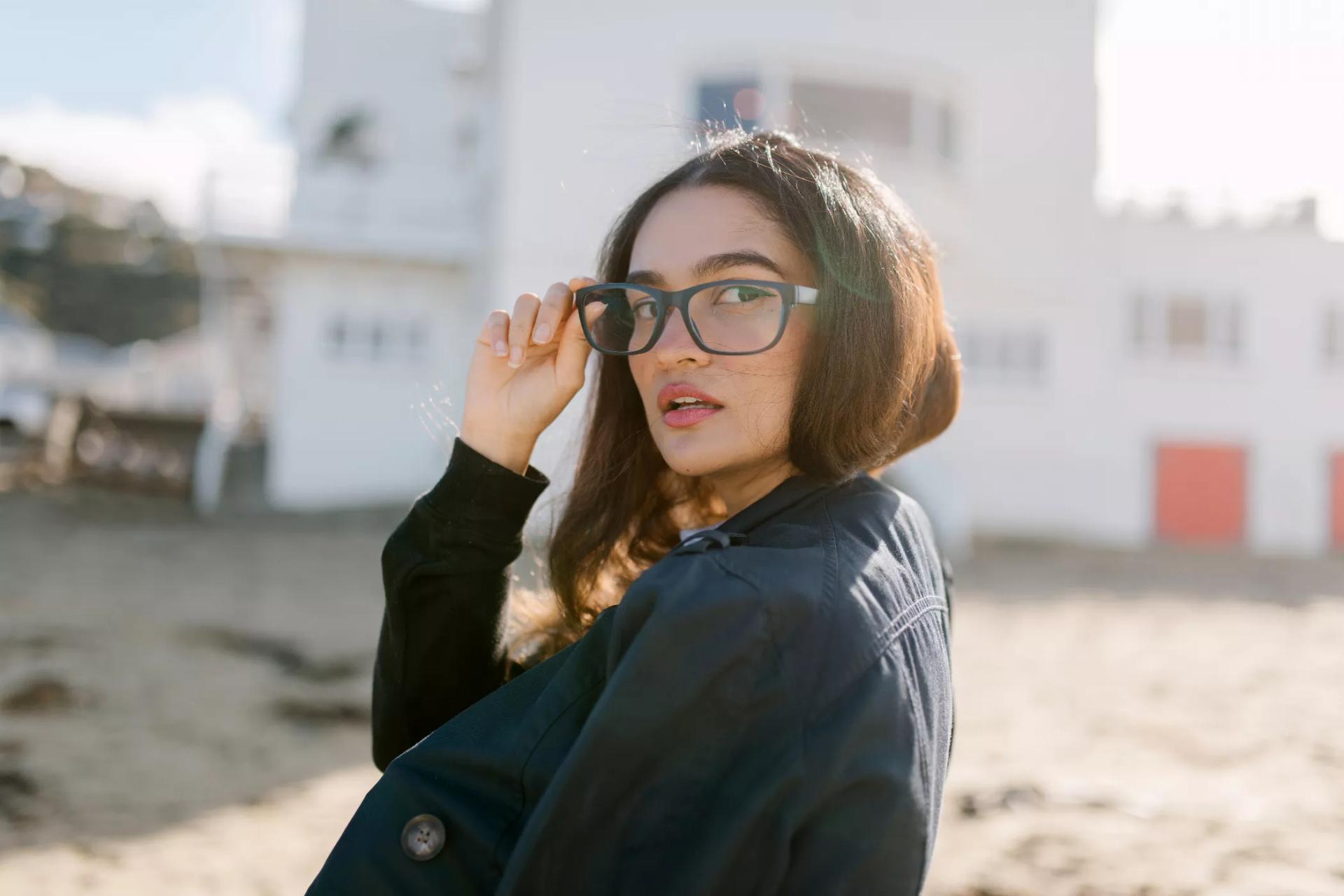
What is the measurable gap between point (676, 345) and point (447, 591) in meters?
0.58

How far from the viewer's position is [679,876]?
1088mm

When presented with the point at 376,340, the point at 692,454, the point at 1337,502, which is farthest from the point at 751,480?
the point at 1337,502

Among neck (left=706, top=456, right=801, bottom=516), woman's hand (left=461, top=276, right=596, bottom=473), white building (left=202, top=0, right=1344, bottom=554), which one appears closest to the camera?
neck (left=706, top=456, right=801, bottom=516)

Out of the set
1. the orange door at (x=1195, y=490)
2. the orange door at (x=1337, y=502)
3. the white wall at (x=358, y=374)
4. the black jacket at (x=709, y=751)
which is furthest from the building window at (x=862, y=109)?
the black jacket at (x=709, y=751)

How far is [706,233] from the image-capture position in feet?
5.20

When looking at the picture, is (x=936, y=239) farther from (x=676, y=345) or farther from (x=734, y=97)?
(x=676, y=345)

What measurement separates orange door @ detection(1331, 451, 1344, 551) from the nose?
63.4 ft

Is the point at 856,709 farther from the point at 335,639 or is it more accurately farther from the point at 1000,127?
the point at 1000,127

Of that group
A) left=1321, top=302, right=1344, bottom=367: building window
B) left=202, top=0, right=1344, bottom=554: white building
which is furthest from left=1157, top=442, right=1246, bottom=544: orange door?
left=1321, top=302, right=1344, bottom=367: building window

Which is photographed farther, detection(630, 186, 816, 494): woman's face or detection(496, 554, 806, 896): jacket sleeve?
detection(630, 186, 816, 494): woman's face

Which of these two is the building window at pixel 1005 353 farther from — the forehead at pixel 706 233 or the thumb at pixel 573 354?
the forehead at pixel 706 233

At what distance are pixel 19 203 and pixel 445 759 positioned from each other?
118 ft

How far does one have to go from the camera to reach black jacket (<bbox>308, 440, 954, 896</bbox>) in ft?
3.58

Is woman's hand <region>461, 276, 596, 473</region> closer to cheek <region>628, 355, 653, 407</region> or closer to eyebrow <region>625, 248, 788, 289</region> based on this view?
cheek <region>628, 355, 653, 407</region>
